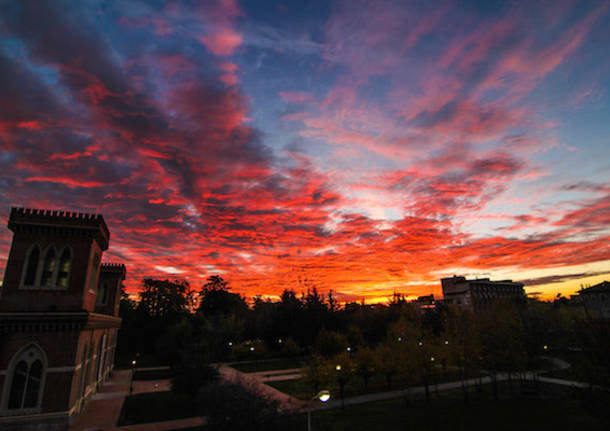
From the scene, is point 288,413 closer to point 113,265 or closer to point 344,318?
point 113,265

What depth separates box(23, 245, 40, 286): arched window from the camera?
2145cm

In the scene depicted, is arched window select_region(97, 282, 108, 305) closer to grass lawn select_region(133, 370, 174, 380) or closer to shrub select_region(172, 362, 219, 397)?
grass lawn select_region(133, 370, 174, 380)

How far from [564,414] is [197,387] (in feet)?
94.7

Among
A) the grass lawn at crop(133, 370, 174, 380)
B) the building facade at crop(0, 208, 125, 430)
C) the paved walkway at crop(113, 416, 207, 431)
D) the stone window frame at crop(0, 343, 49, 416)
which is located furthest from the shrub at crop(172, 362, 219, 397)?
the grass lawn at crop(133, 370, 174, 380)

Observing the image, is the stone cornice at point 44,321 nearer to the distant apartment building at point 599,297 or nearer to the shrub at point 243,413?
the shrub at point 243,413

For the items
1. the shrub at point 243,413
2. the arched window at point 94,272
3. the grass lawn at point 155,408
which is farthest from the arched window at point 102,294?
the shrub at point 243,413

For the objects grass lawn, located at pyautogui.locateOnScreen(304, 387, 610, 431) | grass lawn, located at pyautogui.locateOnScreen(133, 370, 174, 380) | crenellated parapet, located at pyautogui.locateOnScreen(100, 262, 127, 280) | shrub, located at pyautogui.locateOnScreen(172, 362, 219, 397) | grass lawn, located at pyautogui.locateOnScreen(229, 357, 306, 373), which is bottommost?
grass lawn, located at pyautogui.locateOnScreen(229, 357, 306, 373)

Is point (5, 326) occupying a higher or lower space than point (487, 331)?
higher

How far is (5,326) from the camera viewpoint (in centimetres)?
1953

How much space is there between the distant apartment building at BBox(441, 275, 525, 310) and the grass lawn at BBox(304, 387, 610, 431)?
3478 inches

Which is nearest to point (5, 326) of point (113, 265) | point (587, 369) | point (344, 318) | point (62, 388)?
A: point (62, 388)

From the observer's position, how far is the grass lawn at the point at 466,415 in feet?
A: 68.6

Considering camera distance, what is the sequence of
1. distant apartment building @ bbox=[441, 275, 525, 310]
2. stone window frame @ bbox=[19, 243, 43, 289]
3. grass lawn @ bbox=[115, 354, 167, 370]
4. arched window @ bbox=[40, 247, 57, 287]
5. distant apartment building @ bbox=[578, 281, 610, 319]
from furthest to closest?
distant apartment building @ bbox=[441, 275, 525, 310]
distant apartment building @ bbox=[578, 281, 610, 319]
grass lawn @ bbox=[115, 354, 167, 370]
arched window @ bbox=[40, 247, 57, 287]
stone window frame @ bbox=[19, 243, 43, 289]

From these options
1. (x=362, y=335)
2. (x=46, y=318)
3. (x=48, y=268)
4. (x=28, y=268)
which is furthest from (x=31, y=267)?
(x=362, y=335)
